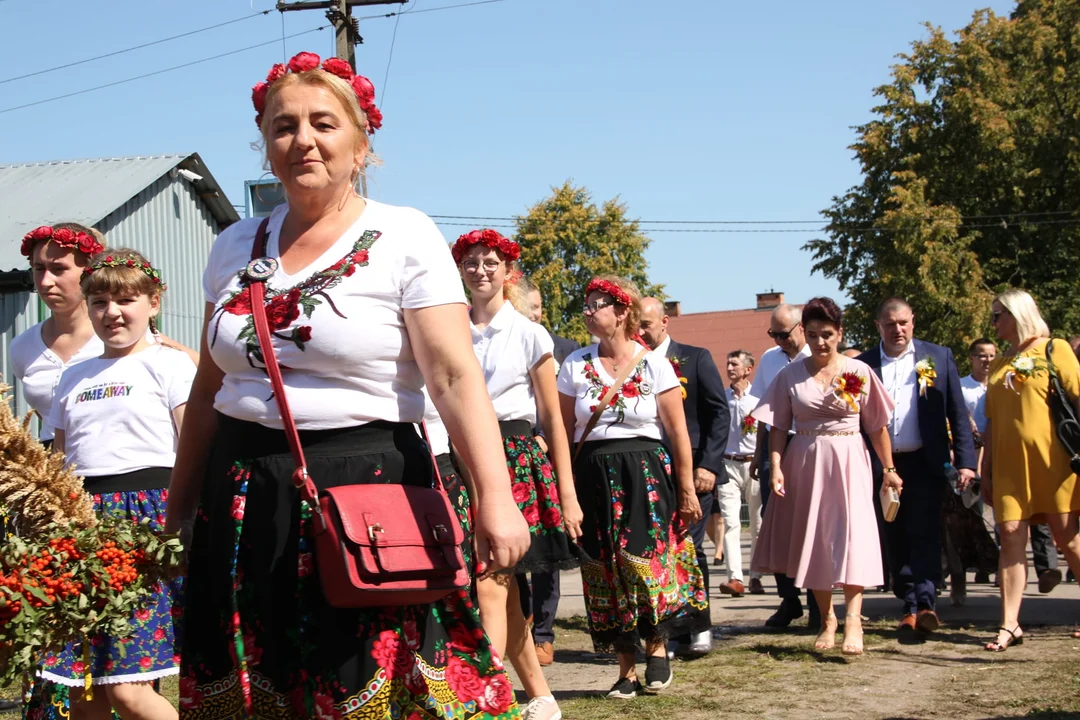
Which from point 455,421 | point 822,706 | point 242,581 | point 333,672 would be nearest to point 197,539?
point 242,581

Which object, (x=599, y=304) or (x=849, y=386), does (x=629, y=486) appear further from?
(x=849, y=386)

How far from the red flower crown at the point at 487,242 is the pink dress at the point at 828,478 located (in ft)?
8.50

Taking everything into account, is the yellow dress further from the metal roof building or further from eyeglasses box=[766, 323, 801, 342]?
the metal roof building

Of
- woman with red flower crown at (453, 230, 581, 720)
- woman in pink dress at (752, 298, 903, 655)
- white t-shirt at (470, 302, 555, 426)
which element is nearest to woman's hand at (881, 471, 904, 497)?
woman in pink dress at (752, 298, 903, 655)

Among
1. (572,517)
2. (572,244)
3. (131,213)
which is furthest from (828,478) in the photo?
(572,244)

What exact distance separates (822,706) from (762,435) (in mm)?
3450

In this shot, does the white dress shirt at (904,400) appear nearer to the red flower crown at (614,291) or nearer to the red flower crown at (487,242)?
the red flower crown at (614,291)

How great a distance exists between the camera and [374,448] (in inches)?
118

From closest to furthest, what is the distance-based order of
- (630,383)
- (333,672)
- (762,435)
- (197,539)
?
(333,672) → (197,539) → (630,383) → (762,435)

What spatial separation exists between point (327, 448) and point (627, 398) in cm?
420

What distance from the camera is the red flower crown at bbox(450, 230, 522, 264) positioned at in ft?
20.6

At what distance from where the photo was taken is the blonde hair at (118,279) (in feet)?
16.2

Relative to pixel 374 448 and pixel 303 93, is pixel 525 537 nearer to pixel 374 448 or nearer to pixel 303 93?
pixel 374 448

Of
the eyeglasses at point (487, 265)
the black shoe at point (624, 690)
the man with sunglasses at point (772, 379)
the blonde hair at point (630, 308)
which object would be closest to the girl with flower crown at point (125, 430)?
the eyeglasses at point (487, 265)
